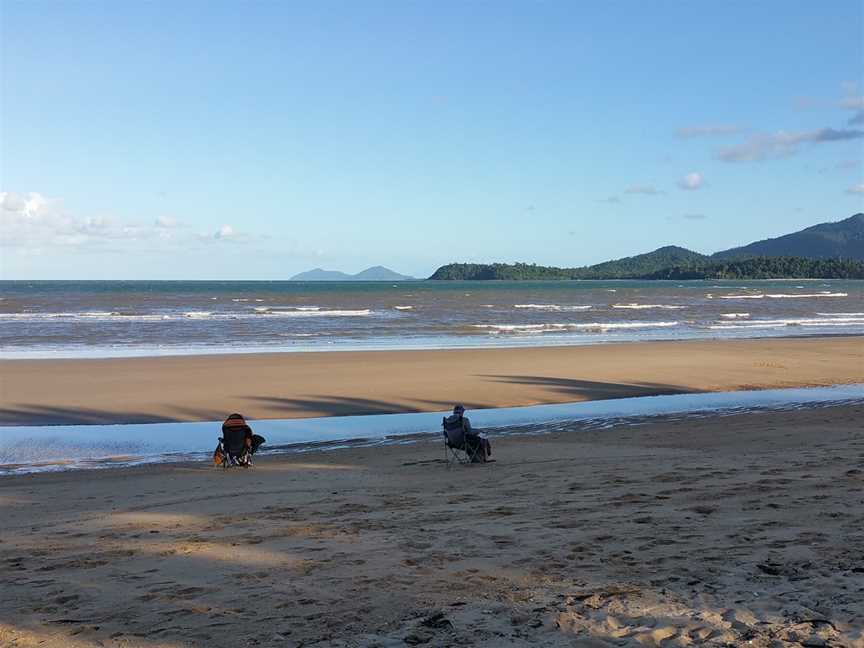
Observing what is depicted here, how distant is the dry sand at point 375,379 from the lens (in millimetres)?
15242

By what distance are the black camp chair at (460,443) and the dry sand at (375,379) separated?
522 centimetres

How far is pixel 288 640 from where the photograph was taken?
427cm

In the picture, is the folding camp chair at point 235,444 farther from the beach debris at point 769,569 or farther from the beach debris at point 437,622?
the beach debris at point 769,569

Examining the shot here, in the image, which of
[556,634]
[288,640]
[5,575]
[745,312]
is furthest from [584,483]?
[745,312]

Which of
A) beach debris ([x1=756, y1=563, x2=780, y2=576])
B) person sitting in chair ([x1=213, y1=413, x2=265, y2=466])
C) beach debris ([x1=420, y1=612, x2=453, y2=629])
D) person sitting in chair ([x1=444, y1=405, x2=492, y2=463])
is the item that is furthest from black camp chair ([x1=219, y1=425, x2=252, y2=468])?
beach debris ([x1=756, y1=563, x2=780, y2=576])

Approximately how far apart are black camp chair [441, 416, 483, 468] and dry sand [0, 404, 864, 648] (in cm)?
27

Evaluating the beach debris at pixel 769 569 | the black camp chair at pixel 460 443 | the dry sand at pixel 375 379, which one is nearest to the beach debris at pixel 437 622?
the beach debris at pixel 769 569

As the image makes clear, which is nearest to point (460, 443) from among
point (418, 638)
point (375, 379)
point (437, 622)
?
point (437, 622)

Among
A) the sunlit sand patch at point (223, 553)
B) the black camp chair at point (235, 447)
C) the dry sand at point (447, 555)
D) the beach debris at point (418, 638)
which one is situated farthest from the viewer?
the black camp chair at point (235, 447)

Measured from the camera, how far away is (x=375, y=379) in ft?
61.4

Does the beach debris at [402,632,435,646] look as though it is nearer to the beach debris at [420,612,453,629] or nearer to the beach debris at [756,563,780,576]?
the beach debris at [420,612,453,629]

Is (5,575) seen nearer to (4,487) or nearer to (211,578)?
(211,578)

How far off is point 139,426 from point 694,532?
10001mm

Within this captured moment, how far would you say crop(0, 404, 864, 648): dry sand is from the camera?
4.40 m
